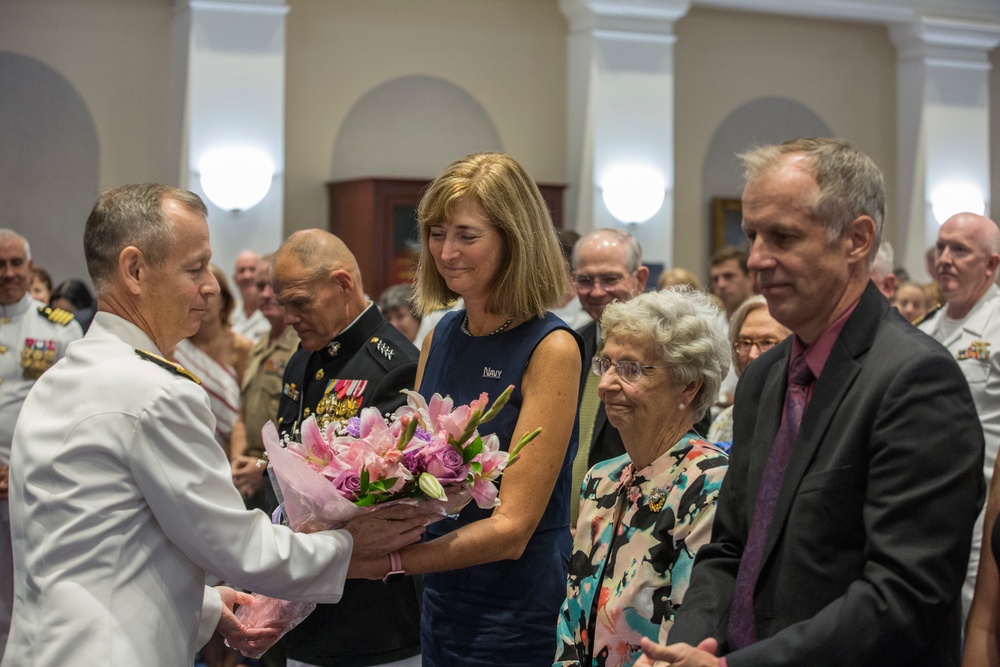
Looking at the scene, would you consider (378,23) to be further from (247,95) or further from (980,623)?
(980,623)

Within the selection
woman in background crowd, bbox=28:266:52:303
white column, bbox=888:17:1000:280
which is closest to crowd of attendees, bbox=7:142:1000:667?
woman in background crowd, bbox=28:266:52:303

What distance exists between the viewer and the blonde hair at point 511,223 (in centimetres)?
256

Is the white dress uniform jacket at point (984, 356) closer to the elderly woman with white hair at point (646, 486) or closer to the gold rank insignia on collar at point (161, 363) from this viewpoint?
the elderly woman with white hair at point (646, 486)

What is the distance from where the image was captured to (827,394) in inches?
71.3

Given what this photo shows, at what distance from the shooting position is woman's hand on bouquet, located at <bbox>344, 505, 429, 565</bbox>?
236cm

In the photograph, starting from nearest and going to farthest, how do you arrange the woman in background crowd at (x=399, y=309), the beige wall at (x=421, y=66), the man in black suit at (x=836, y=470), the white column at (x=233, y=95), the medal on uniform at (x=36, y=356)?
1. the man in black suit at (x=836, y=470)
2. the medal on uniform at (x=36, y=356)
3. the woman in background crowd at (x=399, y=309)
4. the white column at (x=233, y=95)
5. the beige wall at (x=421, y=66)

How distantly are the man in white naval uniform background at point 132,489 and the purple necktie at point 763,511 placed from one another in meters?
0.83

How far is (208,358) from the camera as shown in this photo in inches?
223

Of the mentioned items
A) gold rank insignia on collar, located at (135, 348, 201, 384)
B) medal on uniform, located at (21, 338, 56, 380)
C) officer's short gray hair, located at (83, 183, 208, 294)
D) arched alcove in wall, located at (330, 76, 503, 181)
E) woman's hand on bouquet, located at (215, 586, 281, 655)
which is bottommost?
woman's hand on bouquet, located at (215, 586, 281, 655)

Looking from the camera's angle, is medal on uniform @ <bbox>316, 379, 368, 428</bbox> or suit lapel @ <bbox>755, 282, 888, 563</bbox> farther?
medal on uniform @ <bbox>316, 379, 368, 428</bbox>

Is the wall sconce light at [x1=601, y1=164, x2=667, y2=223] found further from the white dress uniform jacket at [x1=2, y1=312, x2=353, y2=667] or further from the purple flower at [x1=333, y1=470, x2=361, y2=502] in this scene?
the white dress uniform jacket at [x1=2, y1=312, x2=353, y2=667]

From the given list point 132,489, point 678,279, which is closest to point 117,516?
point 132,489

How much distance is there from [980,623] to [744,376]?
0.56 meters

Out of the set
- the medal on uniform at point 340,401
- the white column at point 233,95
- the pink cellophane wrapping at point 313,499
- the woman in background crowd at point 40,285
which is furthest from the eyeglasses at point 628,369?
the white column at point 233,95
